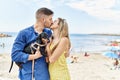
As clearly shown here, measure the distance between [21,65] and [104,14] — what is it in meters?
51.5

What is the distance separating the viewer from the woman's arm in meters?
2.31

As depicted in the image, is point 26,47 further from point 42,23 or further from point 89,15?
point 89,15

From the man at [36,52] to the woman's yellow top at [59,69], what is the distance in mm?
40

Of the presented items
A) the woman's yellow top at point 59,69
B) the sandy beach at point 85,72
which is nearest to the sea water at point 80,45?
the sandy beach at point 85,72

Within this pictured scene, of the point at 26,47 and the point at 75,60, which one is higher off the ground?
the point at 26,47

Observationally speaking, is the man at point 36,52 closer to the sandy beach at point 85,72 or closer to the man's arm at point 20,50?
the man's arm at point 20,50

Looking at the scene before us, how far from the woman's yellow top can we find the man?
0.04 meters

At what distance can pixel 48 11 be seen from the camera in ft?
7.52

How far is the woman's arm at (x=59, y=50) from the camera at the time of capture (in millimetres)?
2312

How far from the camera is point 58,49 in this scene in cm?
234

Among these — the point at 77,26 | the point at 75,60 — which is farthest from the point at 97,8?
the point at 75,60

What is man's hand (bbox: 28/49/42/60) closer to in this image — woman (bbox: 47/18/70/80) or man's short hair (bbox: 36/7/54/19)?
woman (bbox: 47/18/70/80)

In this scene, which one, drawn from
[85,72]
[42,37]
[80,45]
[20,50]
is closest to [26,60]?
[20,50]

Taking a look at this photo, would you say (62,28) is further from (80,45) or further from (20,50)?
(80,45)
